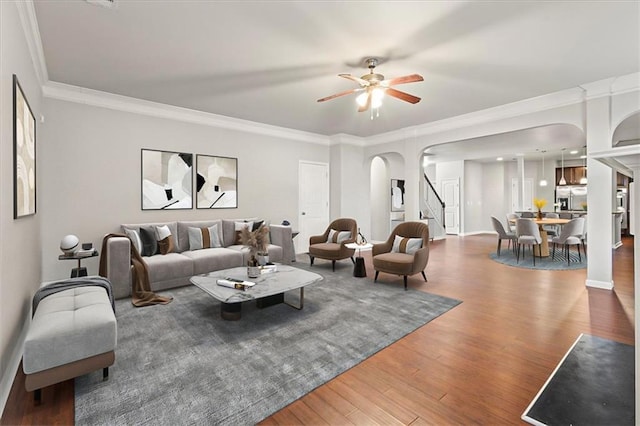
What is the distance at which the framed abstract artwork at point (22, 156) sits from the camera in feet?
7.39

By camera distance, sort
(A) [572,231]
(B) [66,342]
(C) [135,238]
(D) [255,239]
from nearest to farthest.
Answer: (B) [66,342] → (D) [255,239] → (C) [135,238] → (A) [572,231]

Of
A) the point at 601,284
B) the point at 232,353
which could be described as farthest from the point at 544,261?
the point at 232,353

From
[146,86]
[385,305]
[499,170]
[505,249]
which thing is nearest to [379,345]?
[385,305]

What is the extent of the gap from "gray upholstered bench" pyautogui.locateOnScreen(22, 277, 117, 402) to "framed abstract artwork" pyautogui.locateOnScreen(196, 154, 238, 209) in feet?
11.3

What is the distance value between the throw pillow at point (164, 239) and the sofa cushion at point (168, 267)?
0.14 m

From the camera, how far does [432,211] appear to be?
962 cm

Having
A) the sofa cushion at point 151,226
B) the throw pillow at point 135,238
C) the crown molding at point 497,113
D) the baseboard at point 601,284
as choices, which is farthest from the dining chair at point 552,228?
the throw pillow at point 135,238

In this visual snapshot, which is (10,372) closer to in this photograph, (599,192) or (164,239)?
(164,239)

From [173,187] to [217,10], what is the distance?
335 centimetres

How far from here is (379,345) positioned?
8.49 ft

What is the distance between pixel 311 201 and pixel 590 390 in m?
5.83

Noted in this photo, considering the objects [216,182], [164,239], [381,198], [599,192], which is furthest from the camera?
[381,198]

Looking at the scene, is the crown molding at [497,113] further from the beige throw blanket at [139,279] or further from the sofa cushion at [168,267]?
the beige throw blanket at [139,279]

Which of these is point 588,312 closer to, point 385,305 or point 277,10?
point 385,305
